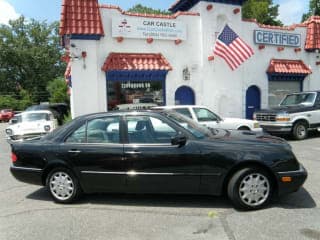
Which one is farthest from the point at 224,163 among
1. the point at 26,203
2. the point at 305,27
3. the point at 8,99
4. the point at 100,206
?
the point at 8,99

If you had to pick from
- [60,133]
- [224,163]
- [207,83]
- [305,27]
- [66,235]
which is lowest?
[66,235]

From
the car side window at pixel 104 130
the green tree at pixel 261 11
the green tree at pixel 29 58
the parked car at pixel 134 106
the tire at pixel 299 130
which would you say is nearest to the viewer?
the car side window at pixel 104 130

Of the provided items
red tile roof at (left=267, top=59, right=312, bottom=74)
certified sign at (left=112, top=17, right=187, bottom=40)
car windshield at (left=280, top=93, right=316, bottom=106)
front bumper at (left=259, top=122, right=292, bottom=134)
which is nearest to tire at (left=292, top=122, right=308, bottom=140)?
front bumper at (left=259, top=122, right=292, bottom=134)

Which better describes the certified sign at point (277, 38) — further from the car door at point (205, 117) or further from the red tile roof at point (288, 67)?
the car door at point (205, 117)

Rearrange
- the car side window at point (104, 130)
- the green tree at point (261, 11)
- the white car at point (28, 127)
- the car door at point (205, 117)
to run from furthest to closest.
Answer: the green tree at point (261, 11)
the white car at point (28, 127)
the car door at point (205, 117)
the car side window at point (104, 130)

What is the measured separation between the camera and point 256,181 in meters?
4.77

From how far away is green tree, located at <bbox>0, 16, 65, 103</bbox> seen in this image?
51.8 m

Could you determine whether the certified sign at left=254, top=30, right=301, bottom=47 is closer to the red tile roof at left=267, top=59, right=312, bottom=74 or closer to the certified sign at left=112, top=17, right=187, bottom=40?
the red tile roof at left=267, top=59, right=312, bottom=74

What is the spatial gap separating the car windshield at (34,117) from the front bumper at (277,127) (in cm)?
889

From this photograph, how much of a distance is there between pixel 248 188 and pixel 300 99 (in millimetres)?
9446

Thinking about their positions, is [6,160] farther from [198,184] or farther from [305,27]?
[305,27]

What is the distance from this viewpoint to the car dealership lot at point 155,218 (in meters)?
4.11

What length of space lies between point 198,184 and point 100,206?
166 centimetres

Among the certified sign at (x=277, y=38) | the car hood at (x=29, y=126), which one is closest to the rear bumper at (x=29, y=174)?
the car hood at (x=29, y=126)
